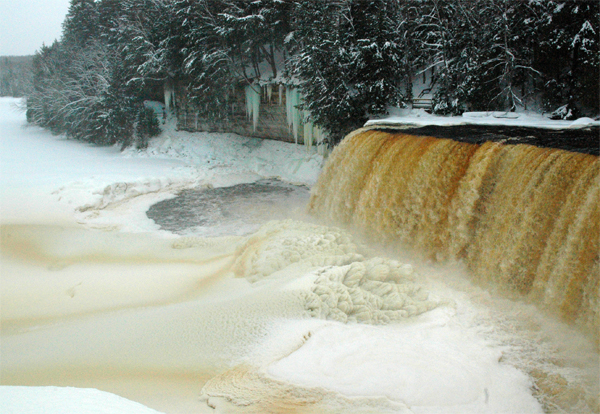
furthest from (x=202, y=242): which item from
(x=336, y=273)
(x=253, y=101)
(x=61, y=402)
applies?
(x=253, y=101)

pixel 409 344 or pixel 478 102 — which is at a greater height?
pixel 478 102

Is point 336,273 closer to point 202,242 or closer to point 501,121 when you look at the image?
point 202,242

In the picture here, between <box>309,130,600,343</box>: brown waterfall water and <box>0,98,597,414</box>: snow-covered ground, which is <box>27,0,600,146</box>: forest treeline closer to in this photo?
<box>309,130,600,343</box>: brown waterfall water

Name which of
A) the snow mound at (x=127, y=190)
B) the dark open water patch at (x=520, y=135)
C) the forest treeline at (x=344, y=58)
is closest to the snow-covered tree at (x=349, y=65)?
the forest treeline at (x=344, y=58)

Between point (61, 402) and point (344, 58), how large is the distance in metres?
11.4

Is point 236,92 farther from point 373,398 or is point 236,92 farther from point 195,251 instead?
point 373,398

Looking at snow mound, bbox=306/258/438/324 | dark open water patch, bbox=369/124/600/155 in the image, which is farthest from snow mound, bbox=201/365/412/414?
dark open water patch, bbox=369/124/600/155

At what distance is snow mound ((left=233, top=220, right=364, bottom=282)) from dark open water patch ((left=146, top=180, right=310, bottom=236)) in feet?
6.50

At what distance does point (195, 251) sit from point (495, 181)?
5.11m

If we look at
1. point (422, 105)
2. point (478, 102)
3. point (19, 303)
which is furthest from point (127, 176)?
point (478, 102)

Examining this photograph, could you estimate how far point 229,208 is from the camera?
11.2 m

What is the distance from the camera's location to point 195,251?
7.94 m

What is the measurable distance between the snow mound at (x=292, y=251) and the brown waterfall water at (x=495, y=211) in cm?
102

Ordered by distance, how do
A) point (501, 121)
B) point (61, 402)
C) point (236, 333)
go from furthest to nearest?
1. point (501, 121)
2. point (236, 333)
3. point (61, 402)
